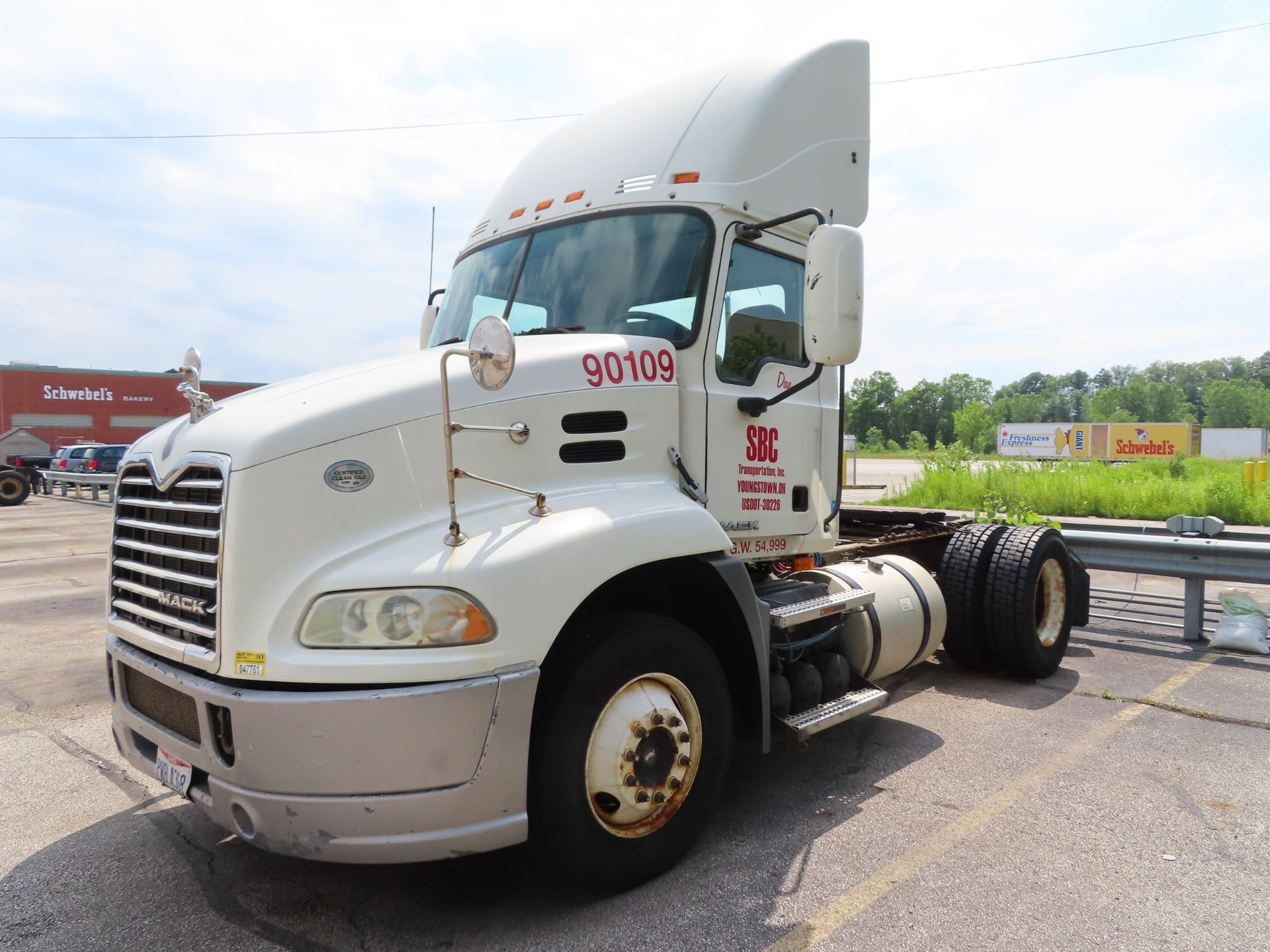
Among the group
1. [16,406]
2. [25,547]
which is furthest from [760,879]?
[16,406]

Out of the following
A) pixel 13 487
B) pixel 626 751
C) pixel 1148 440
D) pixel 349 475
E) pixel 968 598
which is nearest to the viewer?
pixel 349 475

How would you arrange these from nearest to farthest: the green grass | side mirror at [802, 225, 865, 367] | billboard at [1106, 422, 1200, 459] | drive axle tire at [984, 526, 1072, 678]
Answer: side mirror at [802, 225, 865, 367] → drive axle tire at [984, 526, 1072, 678] → the green grass → billboard at [1106, 422, 1200, 459]

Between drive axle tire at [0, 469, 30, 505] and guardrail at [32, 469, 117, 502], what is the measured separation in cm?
137

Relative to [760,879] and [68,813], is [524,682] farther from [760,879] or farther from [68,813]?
[68,813]

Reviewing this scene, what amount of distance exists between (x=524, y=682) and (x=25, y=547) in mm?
15708

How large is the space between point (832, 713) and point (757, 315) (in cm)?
202

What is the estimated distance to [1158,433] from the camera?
5941 cm

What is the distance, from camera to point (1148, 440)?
5994 cm

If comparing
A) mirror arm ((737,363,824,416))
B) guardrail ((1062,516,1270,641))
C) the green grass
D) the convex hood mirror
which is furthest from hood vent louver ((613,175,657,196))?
the green grass

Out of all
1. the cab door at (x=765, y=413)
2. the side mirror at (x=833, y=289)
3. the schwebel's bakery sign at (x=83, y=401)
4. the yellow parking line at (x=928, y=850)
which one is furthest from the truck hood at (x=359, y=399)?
the schwebel's bakery sign at (x=83, y=401)

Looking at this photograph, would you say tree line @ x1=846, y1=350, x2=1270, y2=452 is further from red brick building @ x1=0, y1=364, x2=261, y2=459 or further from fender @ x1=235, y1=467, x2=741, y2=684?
fender @ x1=235, y1=467, x2=741, y2=684

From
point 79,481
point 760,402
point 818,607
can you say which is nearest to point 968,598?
point 818,607

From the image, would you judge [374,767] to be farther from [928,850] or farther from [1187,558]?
[1187,558]

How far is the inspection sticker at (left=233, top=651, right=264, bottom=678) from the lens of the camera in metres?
2.75
